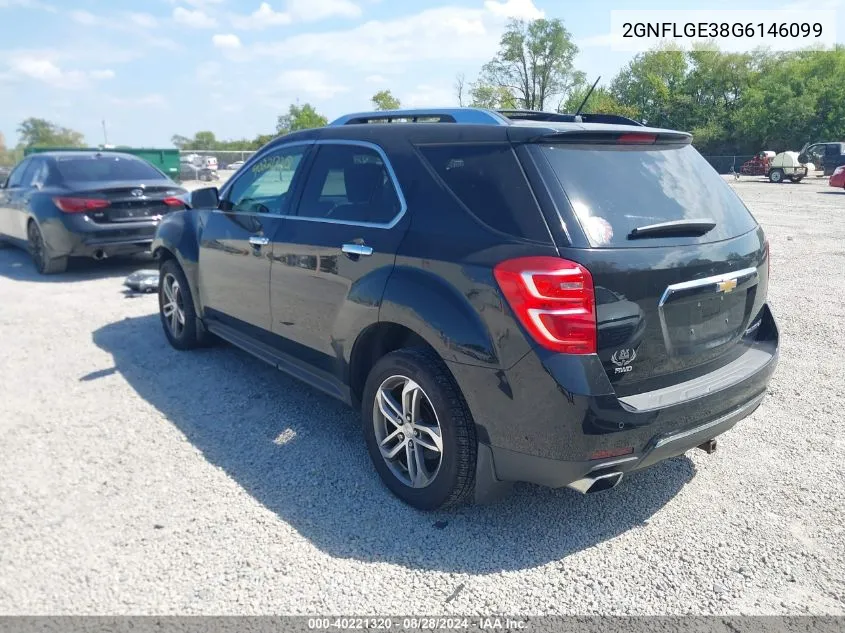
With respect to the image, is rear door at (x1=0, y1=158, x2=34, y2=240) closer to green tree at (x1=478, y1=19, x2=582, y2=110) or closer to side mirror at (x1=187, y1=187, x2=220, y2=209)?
side mirror at (x1=187, y1=187, x2=220, y2=209)

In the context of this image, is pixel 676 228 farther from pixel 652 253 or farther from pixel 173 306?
pixel 173 306

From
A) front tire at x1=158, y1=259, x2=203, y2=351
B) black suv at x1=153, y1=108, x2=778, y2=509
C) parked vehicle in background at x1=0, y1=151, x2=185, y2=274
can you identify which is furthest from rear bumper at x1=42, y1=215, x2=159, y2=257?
black suv at x1=153, y1=108, x2=778, y2=509

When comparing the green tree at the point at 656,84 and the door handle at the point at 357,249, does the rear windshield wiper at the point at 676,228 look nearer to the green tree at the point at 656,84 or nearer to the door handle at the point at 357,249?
the door handle at the point at 357,249

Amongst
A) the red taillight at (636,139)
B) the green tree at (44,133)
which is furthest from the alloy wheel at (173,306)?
the green tree at (44,133)

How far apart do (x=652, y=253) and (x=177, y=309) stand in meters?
4.35

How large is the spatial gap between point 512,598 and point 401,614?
0.46 m

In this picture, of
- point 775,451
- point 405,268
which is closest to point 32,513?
point 405,268

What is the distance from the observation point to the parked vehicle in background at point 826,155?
3438cm

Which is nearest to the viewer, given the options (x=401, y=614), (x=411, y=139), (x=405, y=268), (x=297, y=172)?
(x=401, y=614)

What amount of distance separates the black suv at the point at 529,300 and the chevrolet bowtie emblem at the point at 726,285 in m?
0.01

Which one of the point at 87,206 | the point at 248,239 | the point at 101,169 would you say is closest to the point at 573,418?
the point at 248,239

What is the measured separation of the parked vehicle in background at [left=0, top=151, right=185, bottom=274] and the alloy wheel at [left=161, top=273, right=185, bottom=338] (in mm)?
3428

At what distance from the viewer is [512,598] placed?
8.66 feet

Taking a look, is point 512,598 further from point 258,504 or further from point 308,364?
point 308,364
